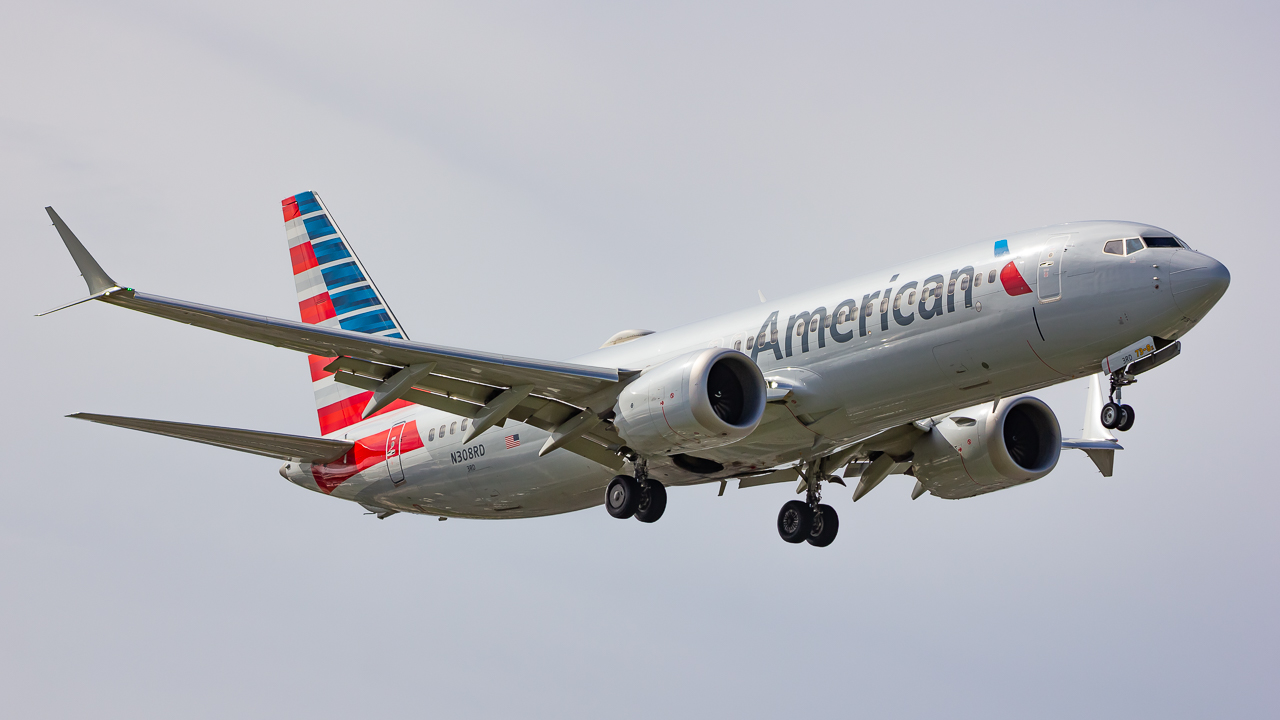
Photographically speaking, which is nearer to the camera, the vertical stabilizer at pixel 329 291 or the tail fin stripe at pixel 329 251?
the vertical stabilizer at pixel 329 291

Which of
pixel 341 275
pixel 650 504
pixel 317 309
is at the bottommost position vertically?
pixel 650 504

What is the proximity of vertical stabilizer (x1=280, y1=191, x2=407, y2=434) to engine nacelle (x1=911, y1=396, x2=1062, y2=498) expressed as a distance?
50.6 ft

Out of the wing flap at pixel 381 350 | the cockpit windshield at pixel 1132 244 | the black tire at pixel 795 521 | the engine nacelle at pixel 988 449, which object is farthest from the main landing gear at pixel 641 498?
the cockpit windshield at pixel 1132 244

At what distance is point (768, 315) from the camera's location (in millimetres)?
26891

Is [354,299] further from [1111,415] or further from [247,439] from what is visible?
[1111,415]

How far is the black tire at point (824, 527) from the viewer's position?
30.8 metres

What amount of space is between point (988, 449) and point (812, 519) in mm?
4544

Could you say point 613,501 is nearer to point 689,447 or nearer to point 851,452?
point 689,447

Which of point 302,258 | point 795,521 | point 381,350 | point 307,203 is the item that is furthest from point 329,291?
point 795,521

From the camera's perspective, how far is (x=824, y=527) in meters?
30.8

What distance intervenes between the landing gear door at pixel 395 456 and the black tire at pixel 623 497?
6715mm

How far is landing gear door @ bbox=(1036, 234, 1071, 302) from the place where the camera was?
75.5 ft

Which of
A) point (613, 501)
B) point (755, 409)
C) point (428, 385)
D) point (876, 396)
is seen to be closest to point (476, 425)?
point (428, 385)

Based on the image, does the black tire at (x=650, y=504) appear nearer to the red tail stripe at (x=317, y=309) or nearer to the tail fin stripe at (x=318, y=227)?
the red tail stripe at (x=317, y=309)
